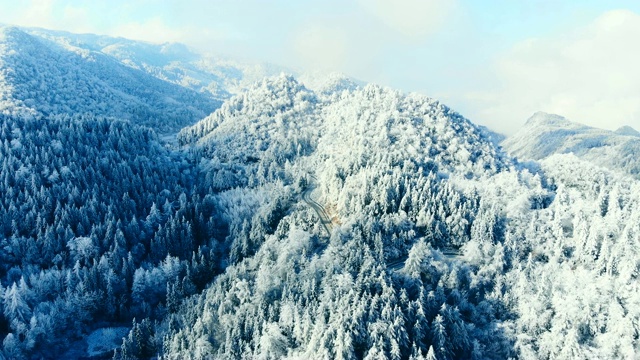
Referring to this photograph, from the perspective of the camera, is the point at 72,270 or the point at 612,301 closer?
the point at 612,301

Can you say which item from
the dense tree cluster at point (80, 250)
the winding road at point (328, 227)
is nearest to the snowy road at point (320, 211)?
the winding road at point (328, 227)

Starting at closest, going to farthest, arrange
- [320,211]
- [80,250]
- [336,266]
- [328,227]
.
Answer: [336,266]
[80,250]
[328,227]
[320,211]

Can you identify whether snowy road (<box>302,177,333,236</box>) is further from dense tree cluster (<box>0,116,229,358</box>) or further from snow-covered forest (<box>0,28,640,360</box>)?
dense tree cluster (<box>0,116,229,358</box>)

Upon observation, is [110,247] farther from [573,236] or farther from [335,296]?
[573,236]

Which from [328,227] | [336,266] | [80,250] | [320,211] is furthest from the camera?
[320,211]

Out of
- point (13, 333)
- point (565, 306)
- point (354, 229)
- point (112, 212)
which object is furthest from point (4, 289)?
point (565, 306)

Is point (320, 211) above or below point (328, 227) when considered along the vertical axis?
above

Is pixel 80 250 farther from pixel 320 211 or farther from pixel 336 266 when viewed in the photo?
pixel 336 266

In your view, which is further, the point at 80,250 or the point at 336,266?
the point at 80,250

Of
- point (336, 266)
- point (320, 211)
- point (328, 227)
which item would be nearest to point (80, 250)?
point (320, 211)

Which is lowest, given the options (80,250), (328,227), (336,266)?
(80,250)

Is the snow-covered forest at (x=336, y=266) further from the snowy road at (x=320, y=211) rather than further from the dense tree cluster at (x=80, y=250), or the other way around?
the snowy road at (x=320, y=211)
